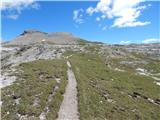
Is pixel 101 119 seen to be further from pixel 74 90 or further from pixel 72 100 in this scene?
pixel 74 90

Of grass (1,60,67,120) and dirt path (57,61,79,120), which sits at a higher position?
grass (1,60,67,120)

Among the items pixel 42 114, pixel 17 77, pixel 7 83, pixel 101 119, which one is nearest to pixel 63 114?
pixel 42 114

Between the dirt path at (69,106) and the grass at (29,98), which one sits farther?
the grass at (29,98)

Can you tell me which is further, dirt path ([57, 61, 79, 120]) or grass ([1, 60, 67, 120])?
grass ([1, 60, 67, 120])

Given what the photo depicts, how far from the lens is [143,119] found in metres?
28.9

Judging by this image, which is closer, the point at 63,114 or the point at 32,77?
the point at 63,114

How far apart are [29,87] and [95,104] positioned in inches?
415

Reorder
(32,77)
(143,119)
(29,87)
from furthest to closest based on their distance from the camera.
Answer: (32,77), (29,87), (143,119)

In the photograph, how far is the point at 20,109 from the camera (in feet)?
86.5

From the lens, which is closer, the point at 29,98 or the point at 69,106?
the point at 69,106

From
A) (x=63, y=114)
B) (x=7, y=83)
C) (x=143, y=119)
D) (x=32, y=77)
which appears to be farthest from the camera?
(x=32, y=77)

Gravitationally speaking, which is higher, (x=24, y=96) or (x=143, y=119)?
(x=24, y=96)

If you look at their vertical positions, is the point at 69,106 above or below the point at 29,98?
below

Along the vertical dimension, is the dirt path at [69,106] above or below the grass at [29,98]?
below
